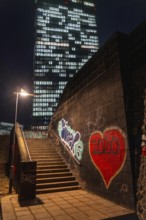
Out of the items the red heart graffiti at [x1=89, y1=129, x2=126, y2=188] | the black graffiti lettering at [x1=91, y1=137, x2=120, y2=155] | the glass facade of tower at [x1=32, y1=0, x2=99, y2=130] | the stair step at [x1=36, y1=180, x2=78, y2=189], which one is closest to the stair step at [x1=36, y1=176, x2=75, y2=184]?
the stair step at [x1=36, y1=180, x2=78, y2=189]

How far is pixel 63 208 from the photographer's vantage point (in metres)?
6.27

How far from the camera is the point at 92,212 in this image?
5.79 metres

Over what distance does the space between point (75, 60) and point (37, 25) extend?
127ft

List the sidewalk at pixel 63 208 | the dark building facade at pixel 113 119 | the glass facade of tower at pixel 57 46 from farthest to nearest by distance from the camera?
the glass facade of tower at pixel 57 46 → the dark building facade at pixel 113 119 → the sidewalk at pixel 63 208

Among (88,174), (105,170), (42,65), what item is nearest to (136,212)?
(105,170)

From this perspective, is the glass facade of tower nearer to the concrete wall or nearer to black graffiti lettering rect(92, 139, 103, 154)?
the concrete wall

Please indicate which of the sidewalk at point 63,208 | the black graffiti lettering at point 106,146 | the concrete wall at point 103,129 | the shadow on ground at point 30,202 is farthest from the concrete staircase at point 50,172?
the black graffiti lettering at point 106,146

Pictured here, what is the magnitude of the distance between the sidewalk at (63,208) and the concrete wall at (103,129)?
456 mm

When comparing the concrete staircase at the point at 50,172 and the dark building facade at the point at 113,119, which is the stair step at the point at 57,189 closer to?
the concrete staircase at the point at 50,172

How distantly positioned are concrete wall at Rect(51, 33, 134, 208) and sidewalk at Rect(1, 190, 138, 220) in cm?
46

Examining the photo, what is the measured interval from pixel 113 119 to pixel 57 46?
13472 cm

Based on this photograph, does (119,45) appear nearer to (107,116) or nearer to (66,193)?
(107,116)

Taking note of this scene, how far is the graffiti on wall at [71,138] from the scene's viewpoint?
995 centimetres

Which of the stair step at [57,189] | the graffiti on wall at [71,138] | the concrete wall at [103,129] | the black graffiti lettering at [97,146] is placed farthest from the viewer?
the graffiti on wall at [71,138]
